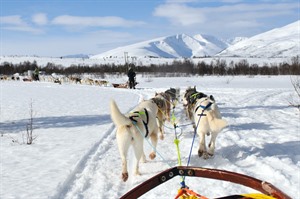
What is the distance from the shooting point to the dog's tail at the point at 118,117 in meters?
3.76

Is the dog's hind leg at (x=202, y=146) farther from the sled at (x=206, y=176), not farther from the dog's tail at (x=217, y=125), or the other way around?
the sled at (x=206, y=176)

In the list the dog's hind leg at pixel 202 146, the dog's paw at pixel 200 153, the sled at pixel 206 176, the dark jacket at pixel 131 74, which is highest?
the dark jacket at pixel 131 74

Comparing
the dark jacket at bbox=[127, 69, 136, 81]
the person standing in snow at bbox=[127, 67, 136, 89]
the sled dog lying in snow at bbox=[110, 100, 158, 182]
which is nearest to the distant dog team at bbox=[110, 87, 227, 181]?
the sled dog lying in snow at bbox=[110, 100, 158, 182]

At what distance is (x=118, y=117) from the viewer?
385 cm

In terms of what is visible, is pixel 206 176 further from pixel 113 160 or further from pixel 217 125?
pixel 113 160

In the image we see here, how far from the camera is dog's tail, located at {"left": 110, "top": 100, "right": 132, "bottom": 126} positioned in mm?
3758

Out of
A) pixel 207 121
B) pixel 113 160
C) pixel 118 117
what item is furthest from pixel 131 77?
pixel 118 117

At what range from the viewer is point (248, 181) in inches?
70.1

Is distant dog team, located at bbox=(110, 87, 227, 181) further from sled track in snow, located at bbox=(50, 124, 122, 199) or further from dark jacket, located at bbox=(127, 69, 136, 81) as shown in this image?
dark jacket, located at bbox=(127, 69, 136, 81)

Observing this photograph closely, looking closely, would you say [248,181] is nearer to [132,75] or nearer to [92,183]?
[92,183]

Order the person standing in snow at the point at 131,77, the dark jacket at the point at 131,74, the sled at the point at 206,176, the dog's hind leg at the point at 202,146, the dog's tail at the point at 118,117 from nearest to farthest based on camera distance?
the sled at the point at 206,176 → the dog's tail at the point at 118,117 → the dog's hind leg at the point at 202,146 → the dark jacket at the point at 131,74 → the person standing in snow at the point at 131,77

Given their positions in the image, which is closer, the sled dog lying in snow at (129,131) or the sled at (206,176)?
the sled at (206,176)

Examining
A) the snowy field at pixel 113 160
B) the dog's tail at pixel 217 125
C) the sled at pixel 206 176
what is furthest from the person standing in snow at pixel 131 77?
the sled at pixel 206 176

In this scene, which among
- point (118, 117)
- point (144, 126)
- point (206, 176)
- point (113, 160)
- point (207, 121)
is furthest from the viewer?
point (113, 160)
